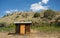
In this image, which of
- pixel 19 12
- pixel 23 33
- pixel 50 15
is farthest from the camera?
pixel 19 12

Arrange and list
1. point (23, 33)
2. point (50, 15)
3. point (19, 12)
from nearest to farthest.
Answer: point (23, 33) < point (50, 15) < point (19, 12)

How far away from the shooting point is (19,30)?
34.3 meters

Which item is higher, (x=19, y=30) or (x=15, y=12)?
(x=15, y=12)

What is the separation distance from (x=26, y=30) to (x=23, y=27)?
94 cm

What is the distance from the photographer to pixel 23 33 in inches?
1342

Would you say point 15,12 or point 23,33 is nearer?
point 23,33

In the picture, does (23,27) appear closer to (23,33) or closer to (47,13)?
(23,33)

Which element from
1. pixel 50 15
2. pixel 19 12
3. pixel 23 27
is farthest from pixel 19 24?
pixel 19 12

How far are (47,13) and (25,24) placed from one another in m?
41.7

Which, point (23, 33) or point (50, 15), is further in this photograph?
point (50, 15)

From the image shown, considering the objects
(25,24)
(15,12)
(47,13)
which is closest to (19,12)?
(15,12)

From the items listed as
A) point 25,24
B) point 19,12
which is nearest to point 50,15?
point 19,12

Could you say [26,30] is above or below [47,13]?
below

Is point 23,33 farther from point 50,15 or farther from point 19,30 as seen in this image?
point 50,15
